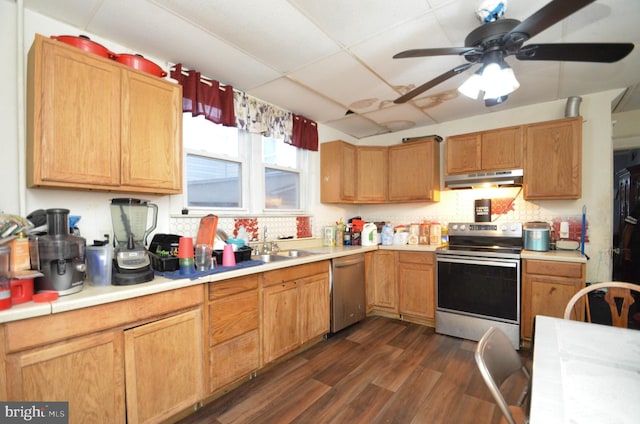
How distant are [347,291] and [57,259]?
237 cm

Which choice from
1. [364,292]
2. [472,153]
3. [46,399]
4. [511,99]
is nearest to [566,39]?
[511,99]

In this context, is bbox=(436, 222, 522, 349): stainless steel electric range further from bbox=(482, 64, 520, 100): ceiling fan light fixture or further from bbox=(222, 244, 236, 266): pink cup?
bbox=(222, 244, 236, 266): pink cup

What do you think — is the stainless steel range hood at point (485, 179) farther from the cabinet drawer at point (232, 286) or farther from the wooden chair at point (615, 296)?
the cabinet drawer at point (232, 286)

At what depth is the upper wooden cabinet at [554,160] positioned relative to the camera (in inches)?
104

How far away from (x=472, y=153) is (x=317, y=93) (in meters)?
1.92

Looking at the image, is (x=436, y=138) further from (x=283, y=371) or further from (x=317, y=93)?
(x=283, y=371)

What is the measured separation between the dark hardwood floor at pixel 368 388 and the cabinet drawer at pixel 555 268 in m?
0.77

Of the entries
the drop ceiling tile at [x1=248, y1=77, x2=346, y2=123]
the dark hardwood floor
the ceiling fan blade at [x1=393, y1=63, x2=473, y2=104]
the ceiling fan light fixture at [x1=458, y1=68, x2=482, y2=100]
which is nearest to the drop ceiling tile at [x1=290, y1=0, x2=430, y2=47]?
the ceiling fan blade at [x1=393, y1=63, x2=473, y2=104]

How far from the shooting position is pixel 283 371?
2230mm

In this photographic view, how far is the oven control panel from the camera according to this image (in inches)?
113

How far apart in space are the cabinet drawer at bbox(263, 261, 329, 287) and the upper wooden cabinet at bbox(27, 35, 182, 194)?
3.13ft

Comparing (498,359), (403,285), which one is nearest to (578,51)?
(498,359)

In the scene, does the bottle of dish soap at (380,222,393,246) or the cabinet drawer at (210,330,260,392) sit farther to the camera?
the bottle of dish soap at (380,222,393,246)

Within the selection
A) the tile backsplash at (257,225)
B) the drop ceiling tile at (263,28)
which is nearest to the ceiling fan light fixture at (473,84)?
the drop ceiling tile at (263,28)
